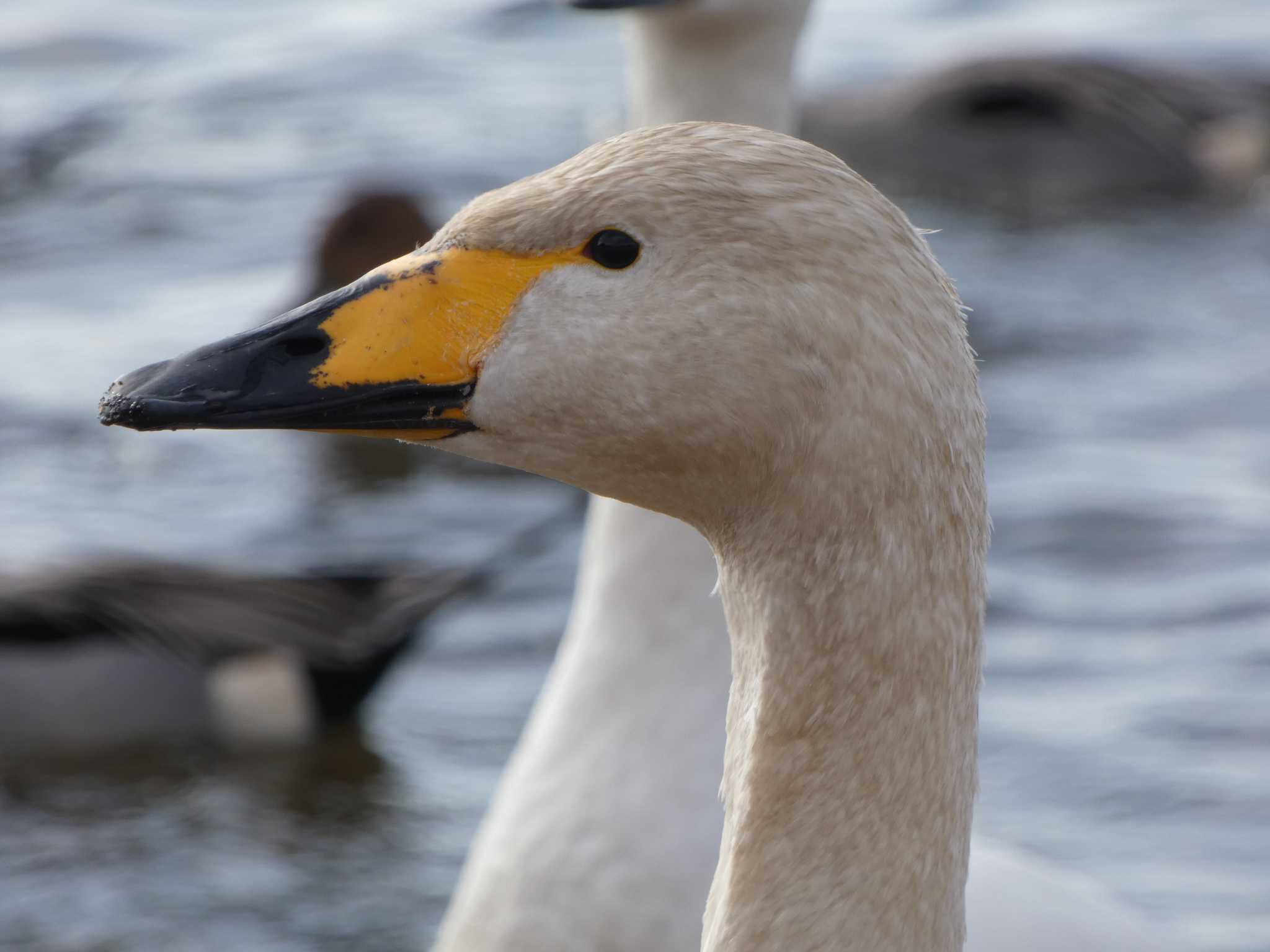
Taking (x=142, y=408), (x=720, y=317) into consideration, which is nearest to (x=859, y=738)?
(x=720, y=317)

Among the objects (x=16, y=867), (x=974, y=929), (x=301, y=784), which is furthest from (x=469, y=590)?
(x=974, y=929)

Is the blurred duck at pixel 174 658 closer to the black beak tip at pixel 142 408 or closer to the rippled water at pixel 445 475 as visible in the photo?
the rippled water at pixel 445 475

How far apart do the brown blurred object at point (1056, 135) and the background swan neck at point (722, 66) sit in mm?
8027

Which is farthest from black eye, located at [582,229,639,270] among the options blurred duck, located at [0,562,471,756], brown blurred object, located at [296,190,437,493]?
brown blurred object, located at [296,190,437,493]

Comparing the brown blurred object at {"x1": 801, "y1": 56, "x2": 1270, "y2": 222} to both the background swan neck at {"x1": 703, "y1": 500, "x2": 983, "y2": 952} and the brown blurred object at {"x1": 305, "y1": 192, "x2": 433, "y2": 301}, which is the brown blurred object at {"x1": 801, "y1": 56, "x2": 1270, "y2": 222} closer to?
the brown blurred object at {"x1": 305, "y1": 192, "x2": 433, "y2": 301}

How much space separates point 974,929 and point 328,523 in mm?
5712

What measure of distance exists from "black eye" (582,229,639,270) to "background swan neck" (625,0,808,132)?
5.27ft

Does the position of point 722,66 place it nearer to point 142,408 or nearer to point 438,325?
point 438,325

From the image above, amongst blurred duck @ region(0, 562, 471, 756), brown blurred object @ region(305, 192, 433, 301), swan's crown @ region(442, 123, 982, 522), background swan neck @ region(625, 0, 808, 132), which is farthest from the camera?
brown blurred object @ region(305, 192, 433, 301)

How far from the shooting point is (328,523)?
28.8 ft

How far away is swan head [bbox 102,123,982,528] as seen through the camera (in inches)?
86.0

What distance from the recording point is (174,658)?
732 centimetres

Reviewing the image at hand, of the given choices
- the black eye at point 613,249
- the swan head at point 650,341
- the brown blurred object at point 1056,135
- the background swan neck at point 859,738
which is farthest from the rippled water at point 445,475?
the black eye at point 613,249

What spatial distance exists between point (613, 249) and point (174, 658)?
17.8 ft
